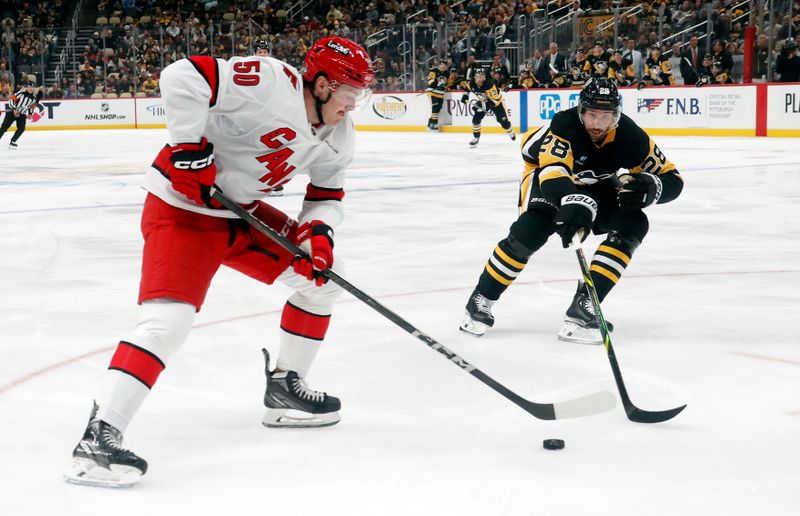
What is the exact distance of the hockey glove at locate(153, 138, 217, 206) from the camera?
93.7 inches

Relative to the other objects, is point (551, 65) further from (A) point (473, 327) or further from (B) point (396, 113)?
(A) point (473, 327)

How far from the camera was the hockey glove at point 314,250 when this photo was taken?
2.58 meters

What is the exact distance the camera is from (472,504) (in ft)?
7.02

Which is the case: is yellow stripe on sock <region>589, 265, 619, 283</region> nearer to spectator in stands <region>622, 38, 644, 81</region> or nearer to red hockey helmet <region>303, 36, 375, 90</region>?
red hockey helmet <region>303, 36, 375, 90</region>

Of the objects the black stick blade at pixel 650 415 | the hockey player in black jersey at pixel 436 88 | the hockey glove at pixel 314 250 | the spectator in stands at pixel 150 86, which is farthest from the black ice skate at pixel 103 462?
the spectator in stands at pixel 150 86

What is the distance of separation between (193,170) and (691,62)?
13.6 m

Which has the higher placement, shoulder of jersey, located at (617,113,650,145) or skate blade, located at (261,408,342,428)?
shoulder of jersey, located at (617,113,650,145)

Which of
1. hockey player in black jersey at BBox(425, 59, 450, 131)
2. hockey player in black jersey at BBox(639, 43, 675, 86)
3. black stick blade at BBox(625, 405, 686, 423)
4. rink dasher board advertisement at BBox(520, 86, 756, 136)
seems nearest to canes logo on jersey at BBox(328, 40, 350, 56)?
black stick blade at BBox(625, 405, 686, 423)

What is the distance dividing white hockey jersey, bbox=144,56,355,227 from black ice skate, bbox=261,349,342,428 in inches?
17.8

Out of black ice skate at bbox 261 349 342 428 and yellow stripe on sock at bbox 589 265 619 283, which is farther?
yellow stripe on sock at bbox 589 265 619 283

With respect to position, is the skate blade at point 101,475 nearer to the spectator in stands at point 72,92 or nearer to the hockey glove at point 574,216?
the hockey glove at point 574,216

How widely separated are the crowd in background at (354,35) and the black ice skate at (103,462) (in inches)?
533

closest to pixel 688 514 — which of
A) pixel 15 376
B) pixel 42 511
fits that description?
pixel 42 511

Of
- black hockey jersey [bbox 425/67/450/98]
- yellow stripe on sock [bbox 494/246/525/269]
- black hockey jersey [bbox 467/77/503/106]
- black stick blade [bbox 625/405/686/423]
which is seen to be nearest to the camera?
black stick blade [bbox 625/405/686/423]
